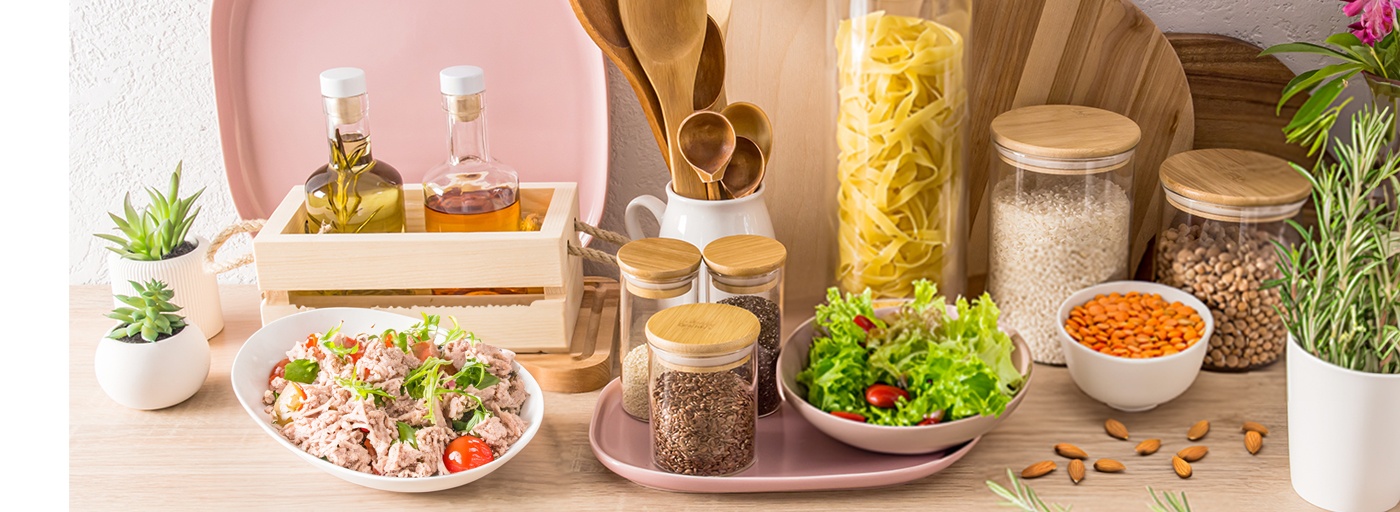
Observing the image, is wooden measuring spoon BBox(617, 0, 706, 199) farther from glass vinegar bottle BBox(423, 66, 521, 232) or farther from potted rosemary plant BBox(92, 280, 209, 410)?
potted rosemary plant BBox(92, 280, 209, 410)

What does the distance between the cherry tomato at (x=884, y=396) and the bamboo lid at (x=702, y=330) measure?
4.8 inches

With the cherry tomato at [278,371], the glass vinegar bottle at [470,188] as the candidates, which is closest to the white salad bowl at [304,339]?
the cherry tomato at [278,371]

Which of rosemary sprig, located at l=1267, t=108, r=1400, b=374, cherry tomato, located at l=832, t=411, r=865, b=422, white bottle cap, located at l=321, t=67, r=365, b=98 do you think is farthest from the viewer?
white bottle cap, located at l=321, t=67, r=365, b=98

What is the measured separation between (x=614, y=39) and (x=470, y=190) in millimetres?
212

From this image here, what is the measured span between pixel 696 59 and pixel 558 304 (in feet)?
0.86

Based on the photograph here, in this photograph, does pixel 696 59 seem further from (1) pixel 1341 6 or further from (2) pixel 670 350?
→ (1) pixel 1341 6

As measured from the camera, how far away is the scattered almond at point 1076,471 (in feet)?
2.99

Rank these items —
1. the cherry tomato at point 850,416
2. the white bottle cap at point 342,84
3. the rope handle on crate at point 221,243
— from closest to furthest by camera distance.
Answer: the cherry tomato at point 850,416
the white bottle cap at point 342,84
the rope handle on crate at point 221,243

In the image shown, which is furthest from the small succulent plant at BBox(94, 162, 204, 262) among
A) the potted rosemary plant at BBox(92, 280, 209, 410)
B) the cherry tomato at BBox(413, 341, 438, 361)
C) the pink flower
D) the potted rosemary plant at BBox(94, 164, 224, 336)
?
the pink flower

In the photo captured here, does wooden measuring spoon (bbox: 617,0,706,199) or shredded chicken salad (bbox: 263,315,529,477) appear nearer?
shredded chicken salad (bbox: 263,315,529,477)

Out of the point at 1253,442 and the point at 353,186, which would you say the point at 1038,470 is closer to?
the point at 1253,442

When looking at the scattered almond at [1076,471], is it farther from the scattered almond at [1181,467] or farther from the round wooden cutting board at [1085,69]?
the round wooden cutting board at [1085,69]

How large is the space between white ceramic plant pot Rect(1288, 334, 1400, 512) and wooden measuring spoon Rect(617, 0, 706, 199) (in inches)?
21.1

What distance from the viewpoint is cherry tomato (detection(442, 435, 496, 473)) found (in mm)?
883
